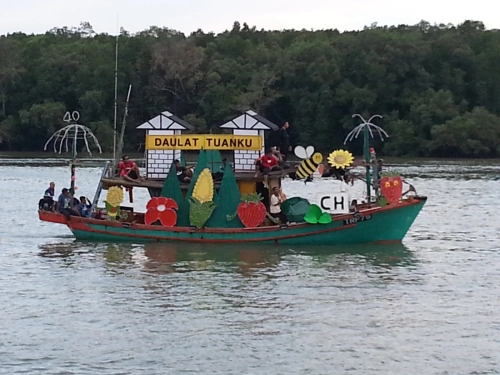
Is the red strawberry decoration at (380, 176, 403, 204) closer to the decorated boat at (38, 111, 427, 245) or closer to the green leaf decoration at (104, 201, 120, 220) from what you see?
the decorated boat at (38, 111, 427, 245)

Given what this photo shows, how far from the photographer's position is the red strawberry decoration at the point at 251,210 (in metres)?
30.5

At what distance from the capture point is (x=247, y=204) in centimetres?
3053

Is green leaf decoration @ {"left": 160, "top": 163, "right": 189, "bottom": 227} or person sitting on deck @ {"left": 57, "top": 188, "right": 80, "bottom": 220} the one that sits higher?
green leaf decoration @ {"left": 160, "top": 163, "right": 189, "bottom": 227}

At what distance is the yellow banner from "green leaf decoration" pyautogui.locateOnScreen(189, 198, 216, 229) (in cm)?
180

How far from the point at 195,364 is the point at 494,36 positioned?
93.2 m

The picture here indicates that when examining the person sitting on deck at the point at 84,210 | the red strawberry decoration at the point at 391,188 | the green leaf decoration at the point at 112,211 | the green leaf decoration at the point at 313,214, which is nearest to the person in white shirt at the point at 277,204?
the green leaf decoration at the point at 313,214

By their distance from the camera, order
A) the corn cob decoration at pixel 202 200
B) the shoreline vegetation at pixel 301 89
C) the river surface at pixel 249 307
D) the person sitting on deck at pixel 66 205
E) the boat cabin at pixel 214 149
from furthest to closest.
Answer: the shoreline vegetation at pixel 301 89
the person sitting on deck at pixel 66 205
the boat cabin at pixel 214 149
the corn cob decoration at pixel 202 200
the river surface at pixel 249 307

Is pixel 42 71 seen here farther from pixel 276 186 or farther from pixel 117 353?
pixel 117 353

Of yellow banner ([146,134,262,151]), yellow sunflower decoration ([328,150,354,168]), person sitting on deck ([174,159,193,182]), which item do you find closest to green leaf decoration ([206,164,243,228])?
yellow banner ([146,134,262,151])

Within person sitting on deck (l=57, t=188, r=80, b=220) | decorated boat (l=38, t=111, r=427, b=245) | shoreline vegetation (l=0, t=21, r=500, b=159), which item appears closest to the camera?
decorated boat (l=38, t=111, r=427, b=245)

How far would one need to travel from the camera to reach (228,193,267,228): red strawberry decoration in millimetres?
30516

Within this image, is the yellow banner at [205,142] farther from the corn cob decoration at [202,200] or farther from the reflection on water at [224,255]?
the reflection on water at [224,255]

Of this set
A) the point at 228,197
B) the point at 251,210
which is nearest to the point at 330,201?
the point at 251,210

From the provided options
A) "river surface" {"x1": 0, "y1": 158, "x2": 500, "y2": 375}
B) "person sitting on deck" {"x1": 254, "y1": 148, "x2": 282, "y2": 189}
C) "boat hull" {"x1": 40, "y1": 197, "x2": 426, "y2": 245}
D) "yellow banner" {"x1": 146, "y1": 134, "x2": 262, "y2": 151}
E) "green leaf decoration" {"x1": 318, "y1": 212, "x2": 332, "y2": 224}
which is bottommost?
"river surface" {"x1": 0, "y1": 158, "x2": 500, "y2": 375}
